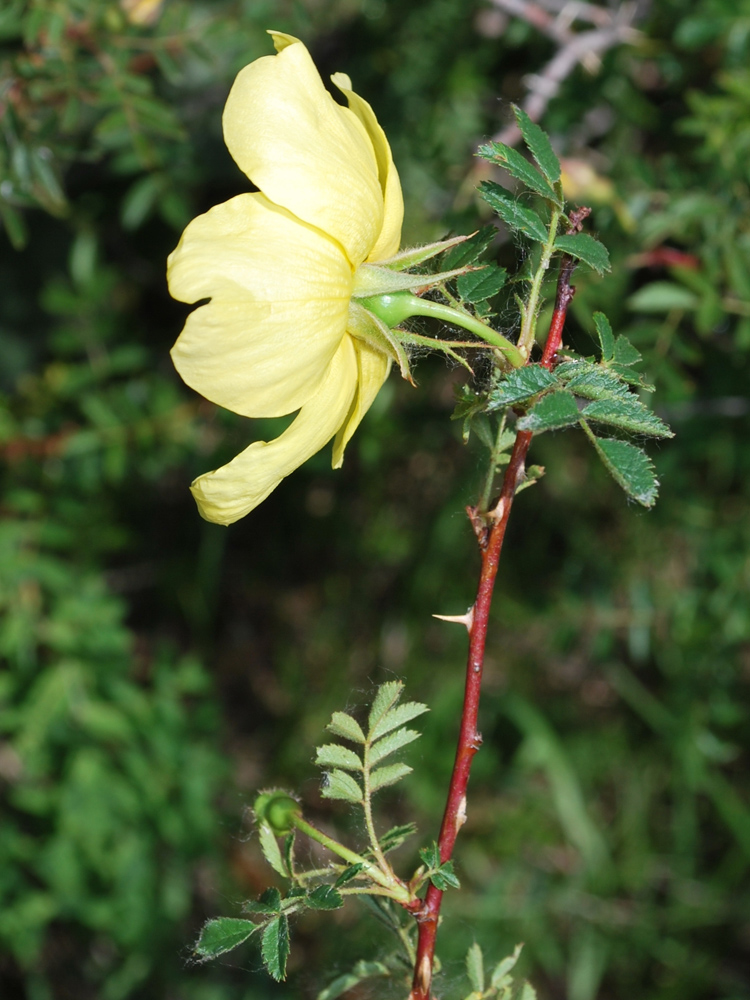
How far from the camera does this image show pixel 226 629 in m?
3.17

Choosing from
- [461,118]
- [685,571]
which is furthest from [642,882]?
[461,118]

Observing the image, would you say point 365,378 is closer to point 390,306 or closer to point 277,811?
point 390,306

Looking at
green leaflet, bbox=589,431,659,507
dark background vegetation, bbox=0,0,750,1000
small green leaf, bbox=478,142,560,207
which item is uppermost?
small green leaf, bbox=478,142,560,207

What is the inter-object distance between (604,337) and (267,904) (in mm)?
682

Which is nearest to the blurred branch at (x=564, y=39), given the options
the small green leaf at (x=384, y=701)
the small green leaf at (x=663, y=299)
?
the small green leaf at (x=663, y=299)

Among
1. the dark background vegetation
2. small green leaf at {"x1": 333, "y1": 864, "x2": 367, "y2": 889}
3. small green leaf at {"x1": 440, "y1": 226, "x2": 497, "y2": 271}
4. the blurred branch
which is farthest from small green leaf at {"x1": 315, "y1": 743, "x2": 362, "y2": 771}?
the blurred branch

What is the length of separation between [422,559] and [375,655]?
356 mm

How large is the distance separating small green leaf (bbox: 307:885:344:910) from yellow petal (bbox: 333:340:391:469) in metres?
0.48

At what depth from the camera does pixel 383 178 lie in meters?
1.13

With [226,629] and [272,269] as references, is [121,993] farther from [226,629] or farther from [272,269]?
[272,269]

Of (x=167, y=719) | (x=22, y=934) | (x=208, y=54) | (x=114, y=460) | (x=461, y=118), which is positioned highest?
(x=208, y=54)

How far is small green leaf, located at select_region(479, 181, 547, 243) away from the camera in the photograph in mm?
982

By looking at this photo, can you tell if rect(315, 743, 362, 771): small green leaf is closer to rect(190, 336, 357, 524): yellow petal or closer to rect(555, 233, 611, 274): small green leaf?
rect(190, 336, 357, 524): yellow petal

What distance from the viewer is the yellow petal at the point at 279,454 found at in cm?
100
